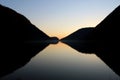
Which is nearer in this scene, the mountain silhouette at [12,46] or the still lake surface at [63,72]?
the still lake surface at [63,72]

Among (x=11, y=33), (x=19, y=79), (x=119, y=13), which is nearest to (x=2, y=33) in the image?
(x=11, y=33)

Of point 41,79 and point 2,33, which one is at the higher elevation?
point 2,33

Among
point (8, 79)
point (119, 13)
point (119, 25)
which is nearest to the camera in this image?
point (8, 79)

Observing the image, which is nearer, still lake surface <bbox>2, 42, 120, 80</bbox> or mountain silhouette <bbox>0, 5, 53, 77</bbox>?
still lake surface <bbox>2, 42, 120, 80</bbox>

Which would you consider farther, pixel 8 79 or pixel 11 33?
pixel 11 33

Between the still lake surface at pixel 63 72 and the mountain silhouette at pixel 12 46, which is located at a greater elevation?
the mountain silhouette at pixel 12 46

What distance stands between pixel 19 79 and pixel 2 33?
9078 cm

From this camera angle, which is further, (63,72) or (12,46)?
(12,46)

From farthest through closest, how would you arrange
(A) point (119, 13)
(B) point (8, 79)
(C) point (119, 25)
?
1. (A) point (119, 13)
2. (C) point (119, 25)
3. (B) point (8, 79)

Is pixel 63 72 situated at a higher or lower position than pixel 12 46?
lower

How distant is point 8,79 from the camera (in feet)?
35.4

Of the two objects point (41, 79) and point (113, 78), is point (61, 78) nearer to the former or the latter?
point (41, 79)

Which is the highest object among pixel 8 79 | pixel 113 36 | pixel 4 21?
pixel 4 21

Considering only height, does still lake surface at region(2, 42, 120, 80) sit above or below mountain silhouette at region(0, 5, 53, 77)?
below
